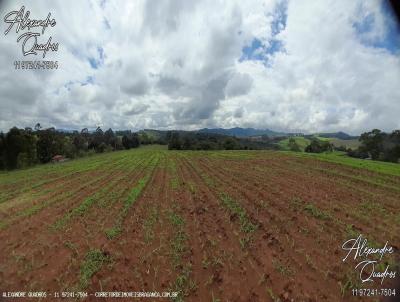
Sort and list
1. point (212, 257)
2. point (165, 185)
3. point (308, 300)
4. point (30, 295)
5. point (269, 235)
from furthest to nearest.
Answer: point (165, 185) → point (269, 235) → point (212, 257) → point (30, 295) → point (308, 300)

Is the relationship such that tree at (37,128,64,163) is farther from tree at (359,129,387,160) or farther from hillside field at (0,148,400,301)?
tree at (359,129,387,160)

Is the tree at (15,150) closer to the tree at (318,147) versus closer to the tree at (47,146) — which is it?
the tree at (47,146)

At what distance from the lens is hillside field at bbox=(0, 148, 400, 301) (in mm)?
5012

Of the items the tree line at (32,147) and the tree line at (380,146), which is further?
the tree line at (380,146)

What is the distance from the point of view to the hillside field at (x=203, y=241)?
5012 millimetres

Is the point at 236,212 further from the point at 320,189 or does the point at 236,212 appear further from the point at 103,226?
the point at 320,189

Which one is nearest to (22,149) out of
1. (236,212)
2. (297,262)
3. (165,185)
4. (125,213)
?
(165,185)

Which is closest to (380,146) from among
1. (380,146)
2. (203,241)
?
(380,146)

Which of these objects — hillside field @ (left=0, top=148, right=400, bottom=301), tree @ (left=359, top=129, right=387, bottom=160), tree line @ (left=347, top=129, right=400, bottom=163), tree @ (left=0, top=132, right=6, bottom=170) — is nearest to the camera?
hillside field @ (left=0, top=148, right=400, bottom=301)

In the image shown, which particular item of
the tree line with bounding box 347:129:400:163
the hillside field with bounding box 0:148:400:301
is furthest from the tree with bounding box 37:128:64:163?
the tree line with bounding box 347:129:400:163

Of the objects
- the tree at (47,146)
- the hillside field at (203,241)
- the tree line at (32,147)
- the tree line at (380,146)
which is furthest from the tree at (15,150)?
the tree line at (380,146)

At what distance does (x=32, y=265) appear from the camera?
594 cm

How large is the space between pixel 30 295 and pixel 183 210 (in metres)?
5.69

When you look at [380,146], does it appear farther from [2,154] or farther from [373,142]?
[2,154]
